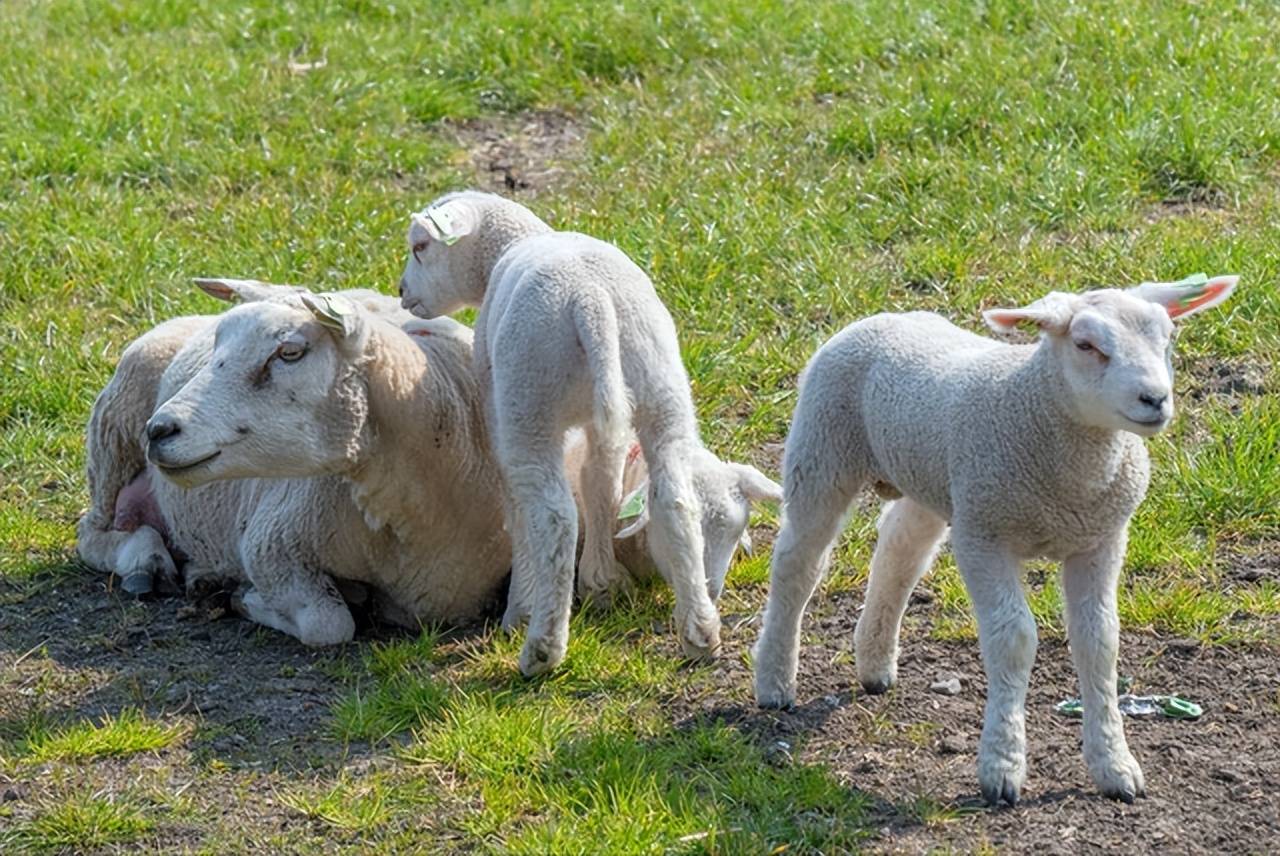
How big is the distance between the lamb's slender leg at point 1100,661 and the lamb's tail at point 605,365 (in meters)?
1.39

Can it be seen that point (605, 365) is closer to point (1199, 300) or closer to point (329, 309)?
point (329, 309)

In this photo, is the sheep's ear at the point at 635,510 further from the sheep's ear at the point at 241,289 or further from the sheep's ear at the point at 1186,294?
the sheep's ear at the point at 1186,294

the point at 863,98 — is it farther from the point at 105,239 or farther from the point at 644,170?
the point at 105,239

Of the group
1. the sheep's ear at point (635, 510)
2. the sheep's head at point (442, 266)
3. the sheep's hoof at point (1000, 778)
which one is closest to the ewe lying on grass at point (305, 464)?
the sheep's head at point (442, 266)

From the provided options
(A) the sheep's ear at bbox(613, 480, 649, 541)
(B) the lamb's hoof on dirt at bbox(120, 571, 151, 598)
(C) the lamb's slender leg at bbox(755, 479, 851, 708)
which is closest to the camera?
(C) the lamb's slender leg at bbox(755, 479, 851, 708)

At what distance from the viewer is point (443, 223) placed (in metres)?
6.62

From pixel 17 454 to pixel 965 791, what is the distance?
4.47 meters

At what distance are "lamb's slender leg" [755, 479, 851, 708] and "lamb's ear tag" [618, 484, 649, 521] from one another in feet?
2.07

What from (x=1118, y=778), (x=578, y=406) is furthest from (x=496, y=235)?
(x=1118, y=778)

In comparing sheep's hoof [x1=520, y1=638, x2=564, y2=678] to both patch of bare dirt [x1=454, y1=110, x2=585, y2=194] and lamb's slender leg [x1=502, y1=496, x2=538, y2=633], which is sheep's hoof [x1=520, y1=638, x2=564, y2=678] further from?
patch of bare dirt [x1=454, y1=110, x2=585, y2=194]

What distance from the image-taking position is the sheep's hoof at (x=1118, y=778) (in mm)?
5293

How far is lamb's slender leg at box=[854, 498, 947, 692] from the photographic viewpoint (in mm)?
5926

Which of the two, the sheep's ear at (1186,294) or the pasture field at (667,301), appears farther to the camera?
the pasture field at (667,301)

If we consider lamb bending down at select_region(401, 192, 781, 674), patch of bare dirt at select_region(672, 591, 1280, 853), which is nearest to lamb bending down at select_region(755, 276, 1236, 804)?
patch of bare dirt at select_region(672, 591, 1280, 853)
